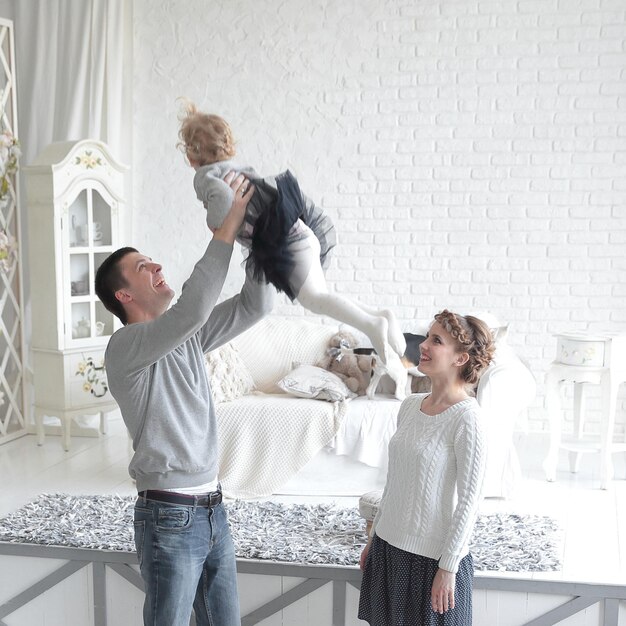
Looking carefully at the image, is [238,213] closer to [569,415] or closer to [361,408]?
[361,408]

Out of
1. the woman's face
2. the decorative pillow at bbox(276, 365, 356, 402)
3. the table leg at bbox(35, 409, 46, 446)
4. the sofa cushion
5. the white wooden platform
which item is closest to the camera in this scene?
the woman's face

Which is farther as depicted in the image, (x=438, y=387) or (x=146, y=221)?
(x=146, y=221)

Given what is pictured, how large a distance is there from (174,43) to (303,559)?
13.1 ft

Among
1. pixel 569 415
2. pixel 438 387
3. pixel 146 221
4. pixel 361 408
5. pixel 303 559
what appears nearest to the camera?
pixel 438 387

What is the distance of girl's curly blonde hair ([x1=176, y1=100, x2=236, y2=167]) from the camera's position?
2.18m

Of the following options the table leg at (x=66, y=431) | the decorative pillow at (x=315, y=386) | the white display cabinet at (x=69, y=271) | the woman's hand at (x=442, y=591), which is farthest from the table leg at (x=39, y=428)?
the woman's hand at (x=442, y=591)

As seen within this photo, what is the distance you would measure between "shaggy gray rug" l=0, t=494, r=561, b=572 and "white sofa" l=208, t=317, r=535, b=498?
326 millimetres

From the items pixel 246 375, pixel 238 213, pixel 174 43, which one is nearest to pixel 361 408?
pixel 246 375

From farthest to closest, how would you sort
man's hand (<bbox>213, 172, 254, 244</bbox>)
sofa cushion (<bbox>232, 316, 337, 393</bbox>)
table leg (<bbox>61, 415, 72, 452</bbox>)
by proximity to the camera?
table leg (<bbox>61, 415, 72, 452</bbox>)
sofa cushion (<bbox>232, 316, 337, 393</bbox>)
man's hand (<bbox>213, 172, 254, 244</bbox>)

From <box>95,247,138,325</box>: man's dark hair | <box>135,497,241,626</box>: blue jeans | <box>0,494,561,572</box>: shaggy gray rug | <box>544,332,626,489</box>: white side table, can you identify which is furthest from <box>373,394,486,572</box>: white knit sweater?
<box>544,332,626,489</box>: white side table

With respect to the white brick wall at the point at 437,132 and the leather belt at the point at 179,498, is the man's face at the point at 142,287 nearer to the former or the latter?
the leather belt at the point at 179,498

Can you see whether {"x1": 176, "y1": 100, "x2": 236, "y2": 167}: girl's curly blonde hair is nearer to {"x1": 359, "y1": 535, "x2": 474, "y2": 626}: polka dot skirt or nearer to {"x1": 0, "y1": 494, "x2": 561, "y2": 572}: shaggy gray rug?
{"x1": 359, "y1": 535, "x2": 474, "y2": 626}: polka dot skirt

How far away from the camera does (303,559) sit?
10.0 feet

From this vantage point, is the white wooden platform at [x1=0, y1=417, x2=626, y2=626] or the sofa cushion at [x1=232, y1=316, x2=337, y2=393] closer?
the white wooden platform at [x1=0, y1=417, x2=626, y2=626]
